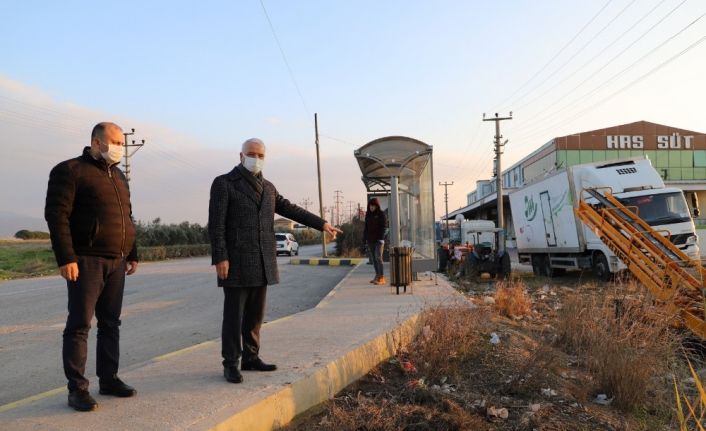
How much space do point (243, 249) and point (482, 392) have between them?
2266mm

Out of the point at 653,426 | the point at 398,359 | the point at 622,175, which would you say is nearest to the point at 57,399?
the point at 398,359

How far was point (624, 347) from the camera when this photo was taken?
16.1ft

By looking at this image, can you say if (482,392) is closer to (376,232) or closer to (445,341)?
(445,341)

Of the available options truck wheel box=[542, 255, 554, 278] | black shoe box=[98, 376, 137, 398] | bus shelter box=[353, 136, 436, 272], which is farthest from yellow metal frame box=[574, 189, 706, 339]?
black shoe box=[98, 376, 137, 398]

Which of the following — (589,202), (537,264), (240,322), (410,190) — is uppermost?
(410,190)

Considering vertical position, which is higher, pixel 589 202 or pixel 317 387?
pixel 589 202

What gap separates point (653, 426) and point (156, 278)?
15.4m

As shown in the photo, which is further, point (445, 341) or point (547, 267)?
point (547, 267)

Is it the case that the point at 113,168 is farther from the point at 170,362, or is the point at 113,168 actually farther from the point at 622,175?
the point at 622,175

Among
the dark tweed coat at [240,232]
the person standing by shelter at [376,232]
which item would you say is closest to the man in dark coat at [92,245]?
the dark tweed coat at [240,232]

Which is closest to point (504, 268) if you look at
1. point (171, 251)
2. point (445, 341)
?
point (445, 341)

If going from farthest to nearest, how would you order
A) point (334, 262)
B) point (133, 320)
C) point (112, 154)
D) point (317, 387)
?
point (334, 262), point (133, 320), point (317, 387), point (112, 154)

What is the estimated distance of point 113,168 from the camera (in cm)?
391

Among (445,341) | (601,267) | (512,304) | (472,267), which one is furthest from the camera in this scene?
(472,267)
